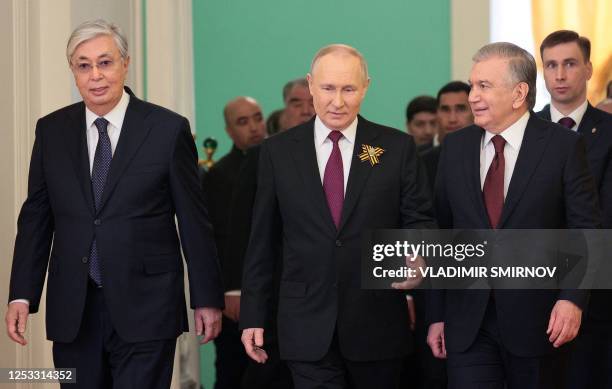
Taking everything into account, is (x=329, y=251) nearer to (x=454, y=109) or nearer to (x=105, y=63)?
(x=105, y=63)

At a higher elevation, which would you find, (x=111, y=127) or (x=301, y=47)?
(x=301, y=47)

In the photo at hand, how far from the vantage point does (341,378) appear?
188 inches

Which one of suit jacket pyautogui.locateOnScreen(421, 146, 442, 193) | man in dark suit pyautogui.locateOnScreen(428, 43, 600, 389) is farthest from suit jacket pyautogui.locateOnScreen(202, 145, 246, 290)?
man in dark suit pyautogui.locateOnScreen(428, 43, 600, 389)

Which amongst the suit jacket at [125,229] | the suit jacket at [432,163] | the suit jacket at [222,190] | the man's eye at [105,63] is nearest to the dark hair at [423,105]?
the suit jacket at [222,190]

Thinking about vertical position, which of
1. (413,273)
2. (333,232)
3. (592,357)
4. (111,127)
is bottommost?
(592,357)

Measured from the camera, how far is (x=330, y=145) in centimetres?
496

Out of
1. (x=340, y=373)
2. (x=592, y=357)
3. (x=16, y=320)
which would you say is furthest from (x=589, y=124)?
(x=16, y=320)

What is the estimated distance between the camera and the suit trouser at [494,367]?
4.66 m

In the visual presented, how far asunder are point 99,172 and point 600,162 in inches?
93.9

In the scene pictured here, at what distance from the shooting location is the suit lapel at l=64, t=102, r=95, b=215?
15.6 feet

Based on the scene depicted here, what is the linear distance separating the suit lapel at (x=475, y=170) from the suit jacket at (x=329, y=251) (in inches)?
7.3

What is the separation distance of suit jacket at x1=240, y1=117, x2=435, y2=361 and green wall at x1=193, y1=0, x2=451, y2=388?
18.3 feet

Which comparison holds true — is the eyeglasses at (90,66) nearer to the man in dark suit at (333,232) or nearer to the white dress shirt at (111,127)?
the white dress shirt at (111,127)

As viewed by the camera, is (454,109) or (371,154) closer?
(371,154)
